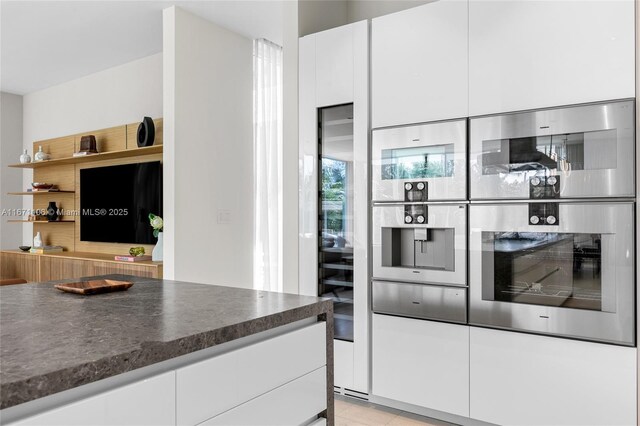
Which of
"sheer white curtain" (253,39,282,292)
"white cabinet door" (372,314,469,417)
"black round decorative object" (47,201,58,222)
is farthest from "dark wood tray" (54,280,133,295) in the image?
"black round decorative object" (47,201,58,222)

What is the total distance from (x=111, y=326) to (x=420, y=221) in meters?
1.84

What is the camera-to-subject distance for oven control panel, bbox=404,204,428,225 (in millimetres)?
2590

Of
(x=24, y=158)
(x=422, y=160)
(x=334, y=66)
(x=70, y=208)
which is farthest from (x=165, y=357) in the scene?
(x=24, y=158)

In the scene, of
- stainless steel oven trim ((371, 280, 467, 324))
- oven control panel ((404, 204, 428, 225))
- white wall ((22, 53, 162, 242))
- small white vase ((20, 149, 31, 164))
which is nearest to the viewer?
stainless steel oven trim ((371, 280, 467, 324))

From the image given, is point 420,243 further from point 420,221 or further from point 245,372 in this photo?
point 245,372

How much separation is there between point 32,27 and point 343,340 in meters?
3.70

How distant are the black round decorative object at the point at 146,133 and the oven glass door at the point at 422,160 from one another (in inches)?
95.0

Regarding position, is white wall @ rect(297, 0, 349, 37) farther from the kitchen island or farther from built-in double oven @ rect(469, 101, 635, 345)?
the kitchen island

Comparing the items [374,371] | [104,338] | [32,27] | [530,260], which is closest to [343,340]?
[374,371]

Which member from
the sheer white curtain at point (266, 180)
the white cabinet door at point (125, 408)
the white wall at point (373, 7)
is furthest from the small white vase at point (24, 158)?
the white cabinet door at point (125, 408)

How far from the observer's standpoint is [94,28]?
3959 mm

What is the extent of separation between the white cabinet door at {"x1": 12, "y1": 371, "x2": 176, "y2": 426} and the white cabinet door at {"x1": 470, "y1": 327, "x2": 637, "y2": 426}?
186 centimetres

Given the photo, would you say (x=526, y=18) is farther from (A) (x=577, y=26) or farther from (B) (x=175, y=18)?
(B) (x=175, y=18)

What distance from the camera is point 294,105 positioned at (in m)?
3.13
